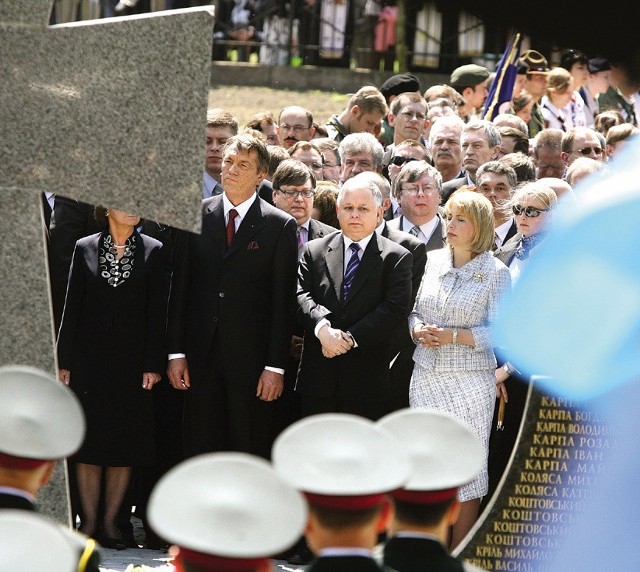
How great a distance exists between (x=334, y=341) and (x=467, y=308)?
0.70 m

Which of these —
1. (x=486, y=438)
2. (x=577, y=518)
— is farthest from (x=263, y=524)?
(x=486, y=438)

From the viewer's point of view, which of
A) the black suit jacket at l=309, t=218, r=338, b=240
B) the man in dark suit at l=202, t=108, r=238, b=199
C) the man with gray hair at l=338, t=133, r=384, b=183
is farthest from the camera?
the man with gray hair at l=338, t=133, r=384, b=183

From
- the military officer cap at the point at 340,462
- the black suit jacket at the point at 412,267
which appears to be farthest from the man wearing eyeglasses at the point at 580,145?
the military officer cap at the point at 340,462

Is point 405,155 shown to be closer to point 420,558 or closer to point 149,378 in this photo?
point 149,378

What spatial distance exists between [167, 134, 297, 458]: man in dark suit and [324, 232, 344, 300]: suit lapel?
0.69 feet

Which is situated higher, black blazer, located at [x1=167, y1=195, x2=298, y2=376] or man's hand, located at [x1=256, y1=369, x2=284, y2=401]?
black blazer, located at [x1=167, y1=195, x2=298, y2=376]

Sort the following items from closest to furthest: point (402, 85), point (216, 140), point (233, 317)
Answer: point (233, 317) → point (216, 140) → point (402, 85)

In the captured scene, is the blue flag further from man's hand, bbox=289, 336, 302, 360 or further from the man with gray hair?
man's hand, bbox=289, 336, 302, 360

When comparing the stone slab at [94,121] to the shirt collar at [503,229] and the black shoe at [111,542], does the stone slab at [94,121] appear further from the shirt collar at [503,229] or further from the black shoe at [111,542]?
the shirt collar at [503,229]

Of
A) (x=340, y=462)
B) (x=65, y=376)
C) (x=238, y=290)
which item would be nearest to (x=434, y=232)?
(x=238, y=290)

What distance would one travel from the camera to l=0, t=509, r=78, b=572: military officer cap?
9.59 feet

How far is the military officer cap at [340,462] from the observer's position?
3.37 metres

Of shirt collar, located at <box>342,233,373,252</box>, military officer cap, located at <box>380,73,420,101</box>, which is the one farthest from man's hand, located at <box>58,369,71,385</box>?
military officer cap, located at <box>380,73,420,101</box>

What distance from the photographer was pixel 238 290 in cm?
742
